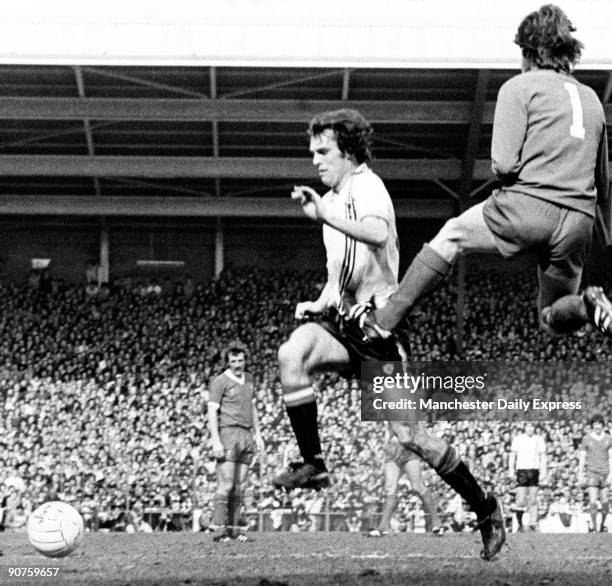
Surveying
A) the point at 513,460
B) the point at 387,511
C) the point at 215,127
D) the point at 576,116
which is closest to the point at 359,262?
the point at 576,116

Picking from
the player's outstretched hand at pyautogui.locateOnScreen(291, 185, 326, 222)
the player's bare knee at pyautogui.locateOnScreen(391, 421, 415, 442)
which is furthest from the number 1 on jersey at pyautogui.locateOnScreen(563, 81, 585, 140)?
the player's bare knee at pyautogui.locateOnScreen(391, 421, 415, 442)

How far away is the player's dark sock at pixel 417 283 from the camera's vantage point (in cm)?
645

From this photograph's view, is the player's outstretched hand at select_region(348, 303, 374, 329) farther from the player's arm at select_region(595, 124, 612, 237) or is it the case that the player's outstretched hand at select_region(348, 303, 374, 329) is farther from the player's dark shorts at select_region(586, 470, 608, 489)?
the player's dark shorts at select_region(586, 470, 608, 489)

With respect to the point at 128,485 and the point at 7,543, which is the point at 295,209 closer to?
the point at 128,485

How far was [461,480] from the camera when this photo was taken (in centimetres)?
724

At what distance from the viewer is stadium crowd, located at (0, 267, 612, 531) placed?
724 inches

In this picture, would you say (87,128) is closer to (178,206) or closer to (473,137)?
(178,206)

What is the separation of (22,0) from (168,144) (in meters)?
5.18

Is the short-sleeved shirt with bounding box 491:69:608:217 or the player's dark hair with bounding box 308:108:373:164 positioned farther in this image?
the player's dark hair with bounding box 308:108:373:164

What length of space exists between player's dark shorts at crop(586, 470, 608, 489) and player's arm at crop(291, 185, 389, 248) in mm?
10563

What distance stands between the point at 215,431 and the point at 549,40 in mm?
7733

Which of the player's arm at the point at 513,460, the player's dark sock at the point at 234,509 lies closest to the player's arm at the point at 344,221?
the player's dark sock at the point at 234,509

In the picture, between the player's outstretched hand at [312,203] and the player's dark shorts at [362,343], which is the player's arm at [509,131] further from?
the player's dark shorts at [362,343]

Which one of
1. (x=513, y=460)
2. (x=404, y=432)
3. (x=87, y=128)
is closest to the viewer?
(x=404, y=432)
